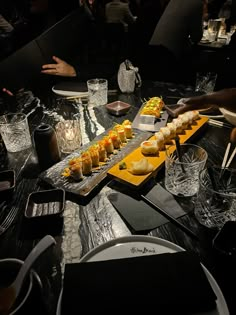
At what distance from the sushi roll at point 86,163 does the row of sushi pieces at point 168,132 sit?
37 centimetres

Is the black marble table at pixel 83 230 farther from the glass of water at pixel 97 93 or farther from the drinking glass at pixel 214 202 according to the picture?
the glass of water at pixel 97 93

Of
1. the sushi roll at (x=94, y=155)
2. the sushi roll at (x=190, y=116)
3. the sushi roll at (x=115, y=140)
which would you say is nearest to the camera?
the sushi roll at (x=94, y=155)

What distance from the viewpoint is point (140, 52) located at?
17.8 feet

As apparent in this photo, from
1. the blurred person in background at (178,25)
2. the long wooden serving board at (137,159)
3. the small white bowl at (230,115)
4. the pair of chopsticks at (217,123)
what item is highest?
the blurred person in background at (178,25)

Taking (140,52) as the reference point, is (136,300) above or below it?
above

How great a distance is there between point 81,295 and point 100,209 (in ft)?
1.79

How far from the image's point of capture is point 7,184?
145cm

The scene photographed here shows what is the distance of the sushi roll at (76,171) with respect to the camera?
1.52 meters

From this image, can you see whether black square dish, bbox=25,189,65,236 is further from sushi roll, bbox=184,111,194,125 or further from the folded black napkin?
sushi roll, bbox=184,111,194,125

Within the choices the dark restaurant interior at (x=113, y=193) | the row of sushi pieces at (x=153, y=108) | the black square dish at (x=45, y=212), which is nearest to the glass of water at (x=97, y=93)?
the dark restaurant interior at (x=113, y=193)

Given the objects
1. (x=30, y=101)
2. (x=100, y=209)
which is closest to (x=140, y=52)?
(x=30, y=101)

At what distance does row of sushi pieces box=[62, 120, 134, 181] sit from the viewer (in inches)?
61.1

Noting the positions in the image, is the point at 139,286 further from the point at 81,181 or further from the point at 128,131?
the point at 128,131

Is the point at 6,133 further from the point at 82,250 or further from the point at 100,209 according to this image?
the point at 82,250
